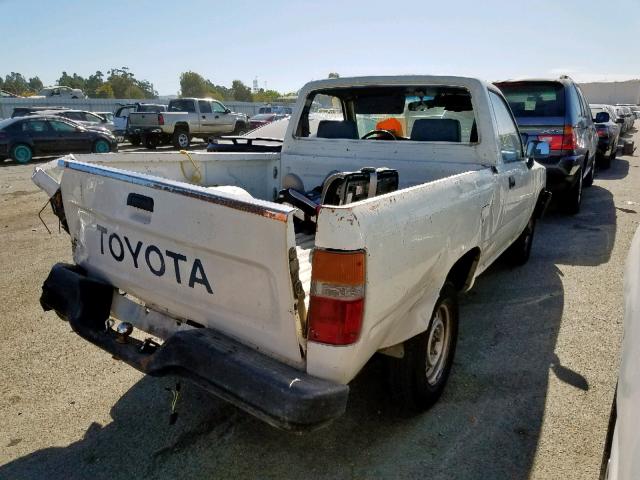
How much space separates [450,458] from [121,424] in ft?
5.82

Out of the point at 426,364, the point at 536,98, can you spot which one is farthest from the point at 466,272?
the point at 536,98

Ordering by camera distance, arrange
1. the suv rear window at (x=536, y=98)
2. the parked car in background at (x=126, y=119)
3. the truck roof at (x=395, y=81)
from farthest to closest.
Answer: the parked car in background at (x=126, y=119) → the suv rear window at (x=536, y=98) → the truck roof at (x=395, y=81)

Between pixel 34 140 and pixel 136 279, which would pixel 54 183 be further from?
pixel 34 140

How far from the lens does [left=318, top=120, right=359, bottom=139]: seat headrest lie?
4195 mm

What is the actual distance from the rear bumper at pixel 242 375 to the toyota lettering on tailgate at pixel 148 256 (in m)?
0.25

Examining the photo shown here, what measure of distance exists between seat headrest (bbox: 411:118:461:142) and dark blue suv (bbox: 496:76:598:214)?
3.53m

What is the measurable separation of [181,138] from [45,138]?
539 cm

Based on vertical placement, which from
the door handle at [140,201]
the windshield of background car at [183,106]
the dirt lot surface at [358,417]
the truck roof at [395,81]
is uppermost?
the windshield of background car at [183,106]

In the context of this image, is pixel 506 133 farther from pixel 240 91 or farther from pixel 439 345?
pixel 240 91

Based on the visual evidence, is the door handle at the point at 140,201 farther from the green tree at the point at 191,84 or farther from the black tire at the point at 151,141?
the green tree at the point at 191,84

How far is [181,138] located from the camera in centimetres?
1917

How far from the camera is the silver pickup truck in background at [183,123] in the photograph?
1825 centimetres

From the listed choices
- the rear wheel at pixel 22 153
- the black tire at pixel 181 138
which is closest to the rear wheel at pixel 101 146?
the rear wheel at pixel 22 153

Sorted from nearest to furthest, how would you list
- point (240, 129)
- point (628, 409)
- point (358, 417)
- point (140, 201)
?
point (628, 409) → point (140, 201) → point (358, 417) → point (240, 129)
